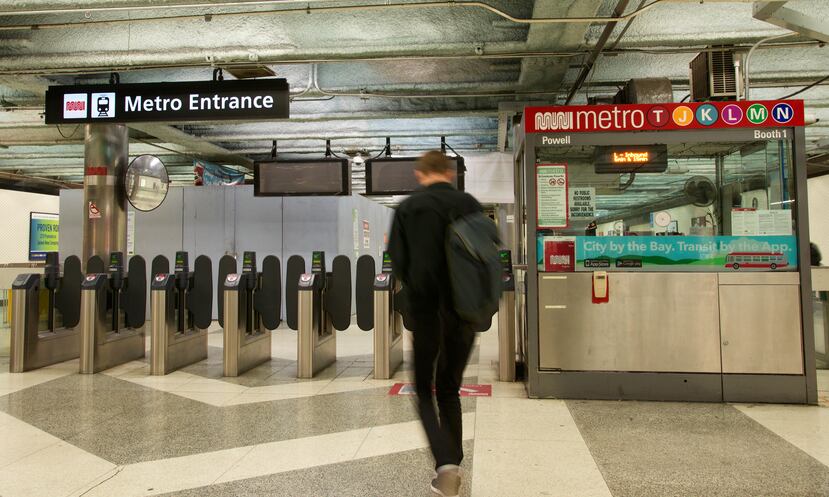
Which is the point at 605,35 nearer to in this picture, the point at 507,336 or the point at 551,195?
the point at 551,195

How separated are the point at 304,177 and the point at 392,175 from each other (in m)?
1.20

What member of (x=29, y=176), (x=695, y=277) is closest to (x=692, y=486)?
(x=695, y=277)

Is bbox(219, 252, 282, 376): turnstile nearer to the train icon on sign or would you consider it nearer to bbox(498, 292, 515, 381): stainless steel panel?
the train icon on sign

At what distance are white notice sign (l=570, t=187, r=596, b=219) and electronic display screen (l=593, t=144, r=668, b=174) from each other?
8.4 inches

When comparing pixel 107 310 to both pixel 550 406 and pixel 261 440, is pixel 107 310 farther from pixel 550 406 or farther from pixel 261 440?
pixel 550 406

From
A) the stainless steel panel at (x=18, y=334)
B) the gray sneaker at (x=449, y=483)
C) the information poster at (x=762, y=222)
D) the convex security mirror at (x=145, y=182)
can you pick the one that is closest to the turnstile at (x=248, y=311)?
the stainless steel panel at (x=18, y=334)

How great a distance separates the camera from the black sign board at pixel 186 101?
5.51m

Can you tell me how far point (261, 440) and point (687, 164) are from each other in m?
3.89

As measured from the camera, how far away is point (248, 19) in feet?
18.6

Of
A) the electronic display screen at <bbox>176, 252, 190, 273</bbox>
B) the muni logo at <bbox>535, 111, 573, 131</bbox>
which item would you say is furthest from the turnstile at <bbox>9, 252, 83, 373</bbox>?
the muni logo at <bbox>535, 111, 573, 131</bbox>

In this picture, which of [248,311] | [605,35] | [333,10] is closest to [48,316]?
[248,311]

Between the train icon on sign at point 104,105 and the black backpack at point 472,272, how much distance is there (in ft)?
15.0

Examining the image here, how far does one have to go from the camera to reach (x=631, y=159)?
4.76 metres

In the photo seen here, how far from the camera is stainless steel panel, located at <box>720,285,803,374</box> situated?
4.46 m
